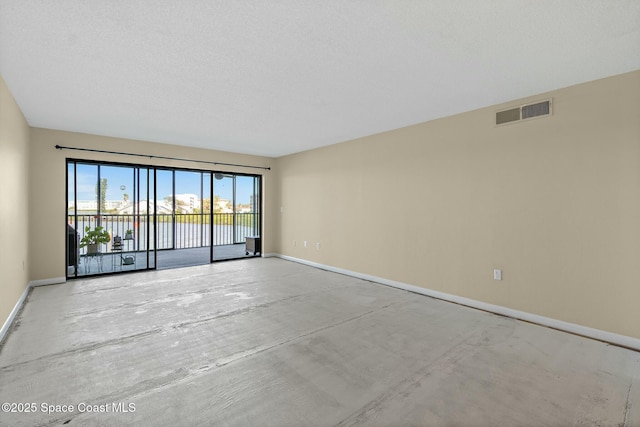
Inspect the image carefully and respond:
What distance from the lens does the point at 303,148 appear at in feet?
20.3

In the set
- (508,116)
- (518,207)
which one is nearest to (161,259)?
(518,207)

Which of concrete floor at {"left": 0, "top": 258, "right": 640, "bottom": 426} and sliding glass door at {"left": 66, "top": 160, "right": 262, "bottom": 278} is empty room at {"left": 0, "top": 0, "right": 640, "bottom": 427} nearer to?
concrete floor at {"left": 0, "top": 258, "right": 640, "bottom": 426}

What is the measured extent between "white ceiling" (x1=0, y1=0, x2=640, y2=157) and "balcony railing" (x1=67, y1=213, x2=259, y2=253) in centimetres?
421

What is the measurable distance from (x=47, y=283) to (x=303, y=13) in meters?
5.55

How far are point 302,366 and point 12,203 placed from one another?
3717mm

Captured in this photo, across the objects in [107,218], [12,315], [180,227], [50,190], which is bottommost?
[12,315]

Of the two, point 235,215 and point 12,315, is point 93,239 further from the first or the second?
point 235,215

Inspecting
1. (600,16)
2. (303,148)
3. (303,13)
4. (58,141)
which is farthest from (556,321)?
(58,141)

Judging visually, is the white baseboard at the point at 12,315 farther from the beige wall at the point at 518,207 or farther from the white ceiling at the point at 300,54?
the beige wall at the point at 518,207

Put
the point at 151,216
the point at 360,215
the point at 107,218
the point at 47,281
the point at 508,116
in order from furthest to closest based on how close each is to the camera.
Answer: the point at 151,216, the point at 107,218, the point at 360,215, the point at 47,281, the point at 508,116

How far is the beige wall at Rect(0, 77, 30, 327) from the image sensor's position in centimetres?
285

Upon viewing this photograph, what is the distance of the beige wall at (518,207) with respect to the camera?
272 cm

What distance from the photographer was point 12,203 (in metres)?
3.28

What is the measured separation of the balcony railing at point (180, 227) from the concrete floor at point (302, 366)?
159 inches
